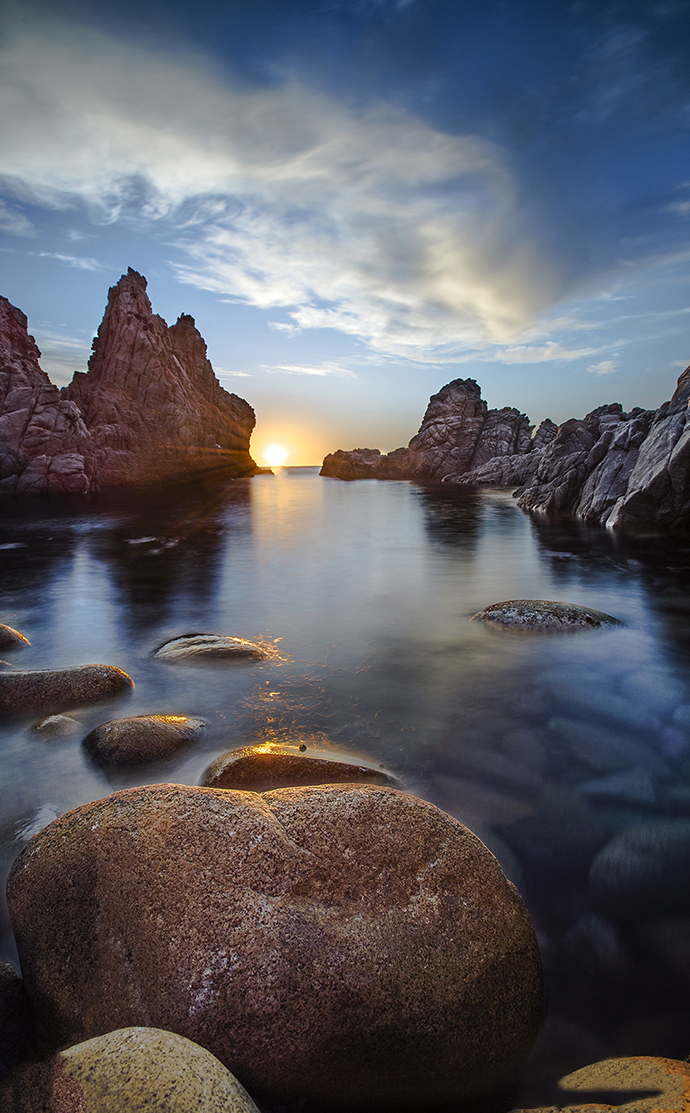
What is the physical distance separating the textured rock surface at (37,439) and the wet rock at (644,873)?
2778 inches

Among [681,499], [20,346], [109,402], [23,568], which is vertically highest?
[20,346]

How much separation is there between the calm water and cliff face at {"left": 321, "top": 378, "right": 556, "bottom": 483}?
324 feet

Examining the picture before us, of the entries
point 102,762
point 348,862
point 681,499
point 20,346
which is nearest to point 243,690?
point 102,762

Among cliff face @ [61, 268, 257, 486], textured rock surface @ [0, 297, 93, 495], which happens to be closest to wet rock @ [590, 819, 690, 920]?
textured rock surface @ [0, 297, 93, 495]

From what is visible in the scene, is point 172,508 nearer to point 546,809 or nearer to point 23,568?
point 23,568

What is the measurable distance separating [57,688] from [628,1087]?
343 inches

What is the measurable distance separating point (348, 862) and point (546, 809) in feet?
10.9

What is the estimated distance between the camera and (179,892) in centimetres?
349

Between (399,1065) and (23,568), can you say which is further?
(23,568)

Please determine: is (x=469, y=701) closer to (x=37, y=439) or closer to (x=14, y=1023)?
(x=14, y=1023)

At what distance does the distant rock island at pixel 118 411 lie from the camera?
215ft

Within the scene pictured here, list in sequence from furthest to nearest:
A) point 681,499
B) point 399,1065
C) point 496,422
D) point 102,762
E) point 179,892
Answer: point 496,422
point 681,499
point 102,762
point 179,892
point 399,1065

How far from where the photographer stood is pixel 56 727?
778 centimetres

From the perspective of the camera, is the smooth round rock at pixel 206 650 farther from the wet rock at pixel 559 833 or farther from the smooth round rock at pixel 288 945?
the smooth round rock at pixel 288 945
